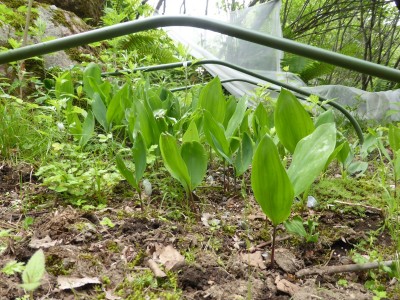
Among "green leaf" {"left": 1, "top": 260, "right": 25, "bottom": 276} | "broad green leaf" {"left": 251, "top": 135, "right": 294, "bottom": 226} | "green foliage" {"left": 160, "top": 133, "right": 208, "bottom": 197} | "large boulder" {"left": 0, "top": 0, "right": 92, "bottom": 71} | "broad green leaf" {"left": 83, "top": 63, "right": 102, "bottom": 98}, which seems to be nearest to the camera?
"green leaf" {"left": 1, "top": 260, "right": 25, "bottom": 276}

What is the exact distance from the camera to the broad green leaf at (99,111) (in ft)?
4.84

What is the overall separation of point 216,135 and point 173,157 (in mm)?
214

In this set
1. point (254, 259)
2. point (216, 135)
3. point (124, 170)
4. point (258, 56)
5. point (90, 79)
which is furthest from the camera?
point (258, 56)

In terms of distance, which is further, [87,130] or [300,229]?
[87,130]

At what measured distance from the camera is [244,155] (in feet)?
3.82

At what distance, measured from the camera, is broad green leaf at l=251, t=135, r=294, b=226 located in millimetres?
731

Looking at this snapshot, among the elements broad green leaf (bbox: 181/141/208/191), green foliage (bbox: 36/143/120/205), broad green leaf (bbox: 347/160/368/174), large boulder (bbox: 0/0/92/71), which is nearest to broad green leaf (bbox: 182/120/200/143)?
broad green leaf (bbox: 181/141/208/191)

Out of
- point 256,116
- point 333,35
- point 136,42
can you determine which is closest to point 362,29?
point 333,35

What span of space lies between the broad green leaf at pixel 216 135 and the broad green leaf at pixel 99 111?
54 centimetres

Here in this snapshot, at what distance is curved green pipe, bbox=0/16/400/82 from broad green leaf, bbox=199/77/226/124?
586mm

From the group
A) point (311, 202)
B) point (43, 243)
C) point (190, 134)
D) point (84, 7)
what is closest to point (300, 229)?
point (311, 202)

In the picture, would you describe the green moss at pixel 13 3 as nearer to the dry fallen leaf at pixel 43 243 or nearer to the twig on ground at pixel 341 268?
the dry fallen leaf at pixel 43 243

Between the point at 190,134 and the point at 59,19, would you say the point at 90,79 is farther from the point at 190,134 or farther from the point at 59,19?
the point at 59,19

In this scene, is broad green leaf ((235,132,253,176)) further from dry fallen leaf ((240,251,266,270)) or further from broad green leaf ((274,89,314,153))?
dry fallen leaf ((240,251,266,270))
